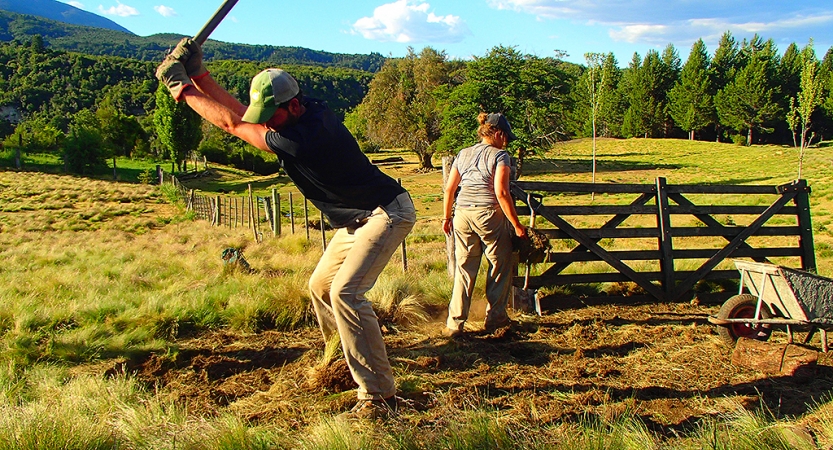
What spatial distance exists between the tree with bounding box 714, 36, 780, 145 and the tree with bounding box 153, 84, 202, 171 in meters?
57.9

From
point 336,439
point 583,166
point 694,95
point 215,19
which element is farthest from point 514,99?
point 694,95

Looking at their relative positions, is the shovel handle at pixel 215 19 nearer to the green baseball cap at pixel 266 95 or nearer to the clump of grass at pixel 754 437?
the green baseball cap at pixel 266 95

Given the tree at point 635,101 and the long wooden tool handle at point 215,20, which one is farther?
the tree at point 635,101

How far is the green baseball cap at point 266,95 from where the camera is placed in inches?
126

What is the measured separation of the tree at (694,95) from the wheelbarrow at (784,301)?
2854 inches

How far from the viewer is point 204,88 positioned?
11.5 feet

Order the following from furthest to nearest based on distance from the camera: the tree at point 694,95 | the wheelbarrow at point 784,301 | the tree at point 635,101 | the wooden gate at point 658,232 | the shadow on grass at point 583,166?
1. the tree at point 635,101
2. the tree at point 694,95
3. the shadow on grass at point 583,166
4. the wooden gate at point 658,232
5. the wheelbarrow at point 784,301

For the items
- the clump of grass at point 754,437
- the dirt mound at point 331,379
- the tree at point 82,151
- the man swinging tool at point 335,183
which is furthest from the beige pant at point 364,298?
the tree at point 82,151

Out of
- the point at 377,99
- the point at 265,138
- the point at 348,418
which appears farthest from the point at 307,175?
the point at 377,99

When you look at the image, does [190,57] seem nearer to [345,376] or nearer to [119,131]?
[345,376]

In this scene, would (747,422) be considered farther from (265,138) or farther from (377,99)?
(377,99)

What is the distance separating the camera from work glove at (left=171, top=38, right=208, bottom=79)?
→ 3.38 metres

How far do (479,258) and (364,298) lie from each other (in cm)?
217

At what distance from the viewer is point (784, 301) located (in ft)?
15.8
